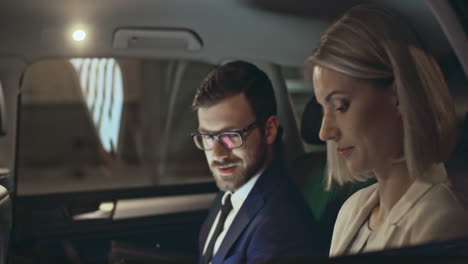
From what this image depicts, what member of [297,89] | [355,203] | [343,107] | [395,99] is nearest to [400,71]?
[395,99]

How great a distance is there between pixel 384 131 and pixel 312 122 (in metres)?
0.20

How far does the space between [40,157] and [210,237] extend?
1.78 feet

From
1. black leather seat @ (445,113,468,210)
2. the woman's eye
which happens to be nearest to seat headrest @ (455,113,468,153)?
black leather seat @ (445,113,468,210)

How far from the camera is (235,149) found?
5.36 feet

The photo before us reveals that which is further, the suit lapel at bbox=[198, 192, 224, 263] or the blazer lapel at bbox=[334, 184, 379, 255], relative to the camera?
the suit lapel at bbox=[198, 192, 224, 263]

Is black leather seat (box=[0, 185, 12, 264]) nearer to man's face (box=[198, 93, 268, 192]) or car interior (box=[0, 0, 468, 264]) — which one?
car interior (box=[0, 0, 468, 264])

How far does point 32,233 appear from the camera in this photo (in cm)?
166

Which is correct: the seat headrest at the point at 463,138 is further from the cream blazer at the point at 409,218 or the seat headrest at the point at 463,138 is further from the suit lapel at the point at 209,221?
the suit lapel at the point at 209,221

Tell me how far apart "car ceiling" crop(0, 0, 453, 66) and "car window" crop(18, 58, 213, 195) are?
5 centimetres

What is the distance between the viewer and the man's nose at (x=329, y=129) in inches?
65.2

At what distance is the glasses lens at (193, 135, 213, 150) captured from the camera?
1649 mm

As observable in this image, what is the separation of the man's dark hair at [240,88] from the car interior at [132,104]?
2 cm

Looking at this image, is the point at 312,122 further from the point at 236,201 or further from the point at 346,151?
the point at 236,201

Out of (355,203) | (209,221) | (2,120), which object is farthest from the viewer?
(209,221)
